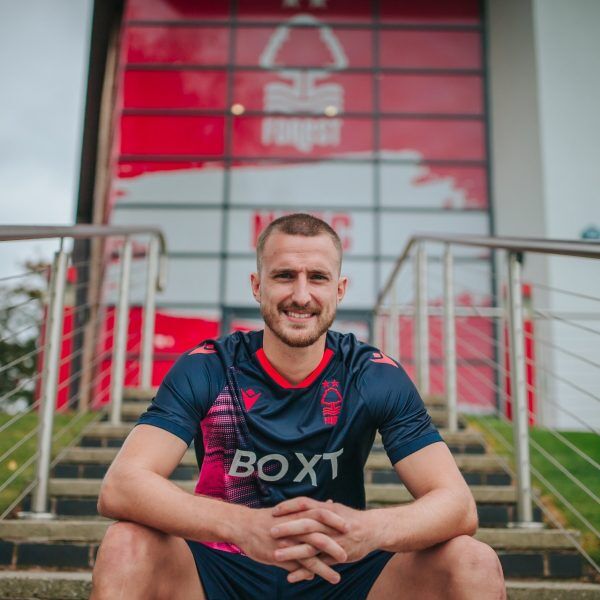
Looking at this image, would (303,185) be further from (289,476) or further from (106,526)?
(289,476)

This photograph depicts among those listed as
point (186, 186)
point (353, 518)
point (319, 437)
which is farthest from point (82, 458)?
point (186, 186)

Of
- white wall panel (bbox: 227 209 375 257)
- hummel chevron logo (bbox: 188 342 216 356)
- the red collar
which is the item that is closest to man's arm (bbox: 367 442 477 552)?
the red collar

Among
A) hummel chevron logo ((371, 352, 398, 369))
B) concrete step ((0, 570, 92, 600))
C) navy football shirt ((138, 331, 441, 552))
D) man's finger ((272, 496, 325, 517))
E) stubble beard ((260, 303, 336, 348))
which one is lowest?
concrete step ((0, 570, 92, 600))

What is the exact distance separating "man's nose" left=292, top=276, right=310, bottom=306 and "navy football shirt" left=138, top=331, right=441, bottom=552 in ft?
0.62

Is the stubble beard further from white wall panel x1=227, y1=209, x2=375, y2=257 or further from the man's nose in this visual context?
white wall panel x1=227, y1=209, x2=375, y2=257

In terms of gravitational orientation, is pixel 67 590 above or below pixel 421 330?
below

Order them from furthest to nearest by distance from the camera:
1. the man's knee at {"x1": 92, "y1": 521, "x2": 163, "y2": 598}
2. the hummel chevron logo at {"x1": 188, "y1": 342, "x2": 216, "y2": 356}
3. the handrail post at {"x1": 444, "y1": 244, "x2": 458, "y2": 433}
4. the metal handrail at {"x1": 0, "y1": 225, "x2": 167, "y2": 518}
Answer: the handrail post at {"x1": 444, "y1": 244, "x2": 458, "y2": 433}, the metal handrail at {"x1": 0, "y1": 225, "x2": 167, "y2": 518}, the hummel chevron logo at {"x1": 188, "y1": 342, "x2": 216, "y2": 356}, the man's knee at {"x1": 92, "y1": 521, "x2": 163, "y2": 598}

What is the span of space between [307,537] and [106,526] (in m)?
1.16

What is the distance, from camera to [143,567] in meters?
1.35

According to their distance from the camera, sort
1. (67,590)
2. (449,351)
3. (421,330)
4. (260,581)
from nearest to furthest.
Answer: (260,581)
(67,590)
(449,351)
(421,330)

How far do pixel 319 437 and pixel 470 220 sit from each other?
629cm

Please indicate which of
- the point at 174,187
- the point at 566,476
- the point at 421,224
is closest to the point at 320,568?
the point at 566,476

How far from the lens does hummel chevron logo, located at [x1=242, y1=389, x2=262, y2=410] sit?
5.51ft

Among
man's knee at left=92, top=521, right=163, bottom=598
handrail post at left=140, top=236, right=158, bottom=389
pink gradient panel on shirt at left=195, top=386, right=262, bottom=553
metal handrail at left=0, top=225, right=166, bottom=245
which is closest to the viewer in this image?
man's knee at left=92, top=521, right=163, bottom=598
